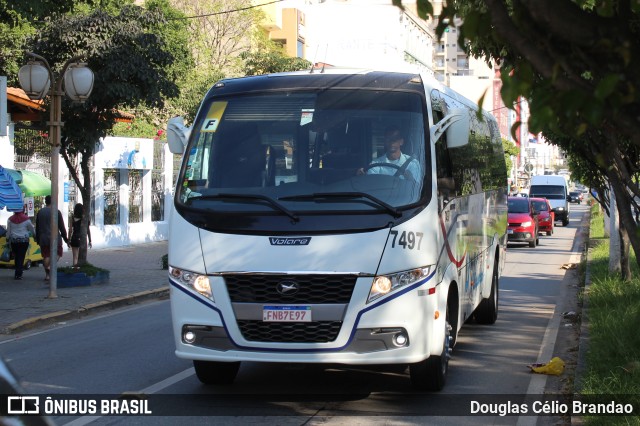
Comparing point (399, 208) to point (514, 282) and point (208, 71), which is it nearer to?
point (514, 282)

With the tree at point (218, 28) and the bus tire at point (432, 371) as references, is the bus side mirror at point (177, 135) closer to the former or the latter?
the bus tire at point (432, 371)

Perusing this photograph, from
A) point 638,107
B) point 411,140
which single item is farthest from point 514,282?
point 638,107

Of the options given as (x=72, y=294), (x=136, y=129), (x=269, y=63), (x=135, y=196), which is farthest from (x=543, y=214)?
(x=72, y=294)

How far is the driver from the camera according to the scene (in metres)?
7.67

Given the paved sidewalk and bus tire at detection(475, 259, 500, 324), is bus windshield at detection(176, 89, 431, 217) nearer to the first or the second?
bus tire at detection(475, 259, 500, 324)

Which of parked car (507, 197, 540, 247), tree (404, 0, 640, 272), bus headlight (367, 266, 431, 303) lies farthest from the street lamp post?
parked car (507, 197, 540, 247)

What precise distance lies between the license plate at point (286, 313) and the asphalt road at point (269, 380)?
2.67ft

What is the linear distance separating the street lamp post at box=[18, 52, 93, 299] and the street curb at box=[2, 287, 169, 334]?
3.55 feet

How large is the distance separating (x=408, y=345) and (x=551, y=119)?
4.34 metres

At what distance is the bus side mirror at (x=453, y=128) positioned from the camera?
798cm

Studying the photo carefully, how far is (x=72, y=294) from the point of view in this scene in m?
16.5

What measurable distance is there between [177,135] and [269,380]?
2.56 meters

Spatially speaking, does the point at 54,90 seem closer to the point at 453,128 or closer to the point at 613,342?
the point at 453,128

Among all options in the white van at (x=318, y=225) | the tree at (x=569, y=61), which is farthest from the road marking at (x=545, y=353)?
the tree at (x=569, y=61)
